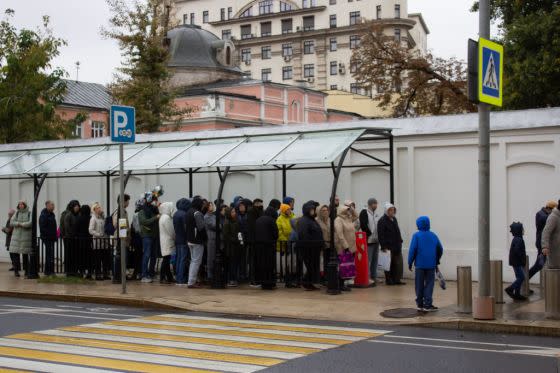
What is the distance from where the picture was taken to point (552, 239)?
46.2 feet

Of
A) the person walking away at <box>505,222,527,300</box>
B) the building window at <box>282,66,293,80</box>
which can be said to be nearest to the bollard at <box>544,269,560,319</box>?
the person walking away at <box>505,222,527,300</box>

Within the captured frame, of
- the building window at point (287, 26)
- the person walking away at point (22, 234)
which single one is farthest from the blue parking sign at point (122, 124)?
the building window at point (287, 26)

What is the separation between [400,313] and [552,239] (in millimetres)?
3072

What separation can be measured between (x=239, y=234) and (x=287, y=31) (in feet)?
319

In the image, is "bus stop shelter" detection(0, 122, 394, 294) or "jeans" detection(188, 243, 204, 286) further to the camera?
"jeans" detection(188, 243, 204, 286)

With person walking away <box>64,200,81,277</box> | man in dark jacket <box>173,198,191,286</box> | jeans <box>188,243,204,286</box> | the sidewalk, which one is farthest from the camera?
person walking away <box>64,200,81,277</box>

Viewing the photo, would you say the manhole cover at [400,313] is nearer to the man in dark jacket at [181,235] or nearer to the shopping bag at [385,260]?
the shopping bag at [385,260]

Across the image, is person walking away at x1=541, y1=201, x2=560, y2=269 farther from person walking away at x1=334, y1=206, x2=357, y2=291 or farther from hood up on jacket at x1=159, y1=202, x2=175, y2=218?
hood up on jacket at x1=159, y1=202, x2=175, y2=218

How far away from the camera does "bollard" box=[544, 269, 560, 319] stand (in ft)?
41.0

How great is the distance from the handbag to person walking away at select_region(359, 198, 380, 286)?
1.12 metres

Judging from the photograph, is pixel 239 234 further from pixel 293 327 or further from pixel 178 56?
pixel 178 56

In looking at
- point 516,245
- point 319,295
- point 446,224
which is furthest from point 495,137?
point 319,295

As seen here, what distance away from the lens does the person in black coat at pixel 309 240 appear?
Answer: 16562mm

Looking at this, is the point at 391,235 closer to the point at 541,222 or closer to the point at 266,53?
the point at 541,222
